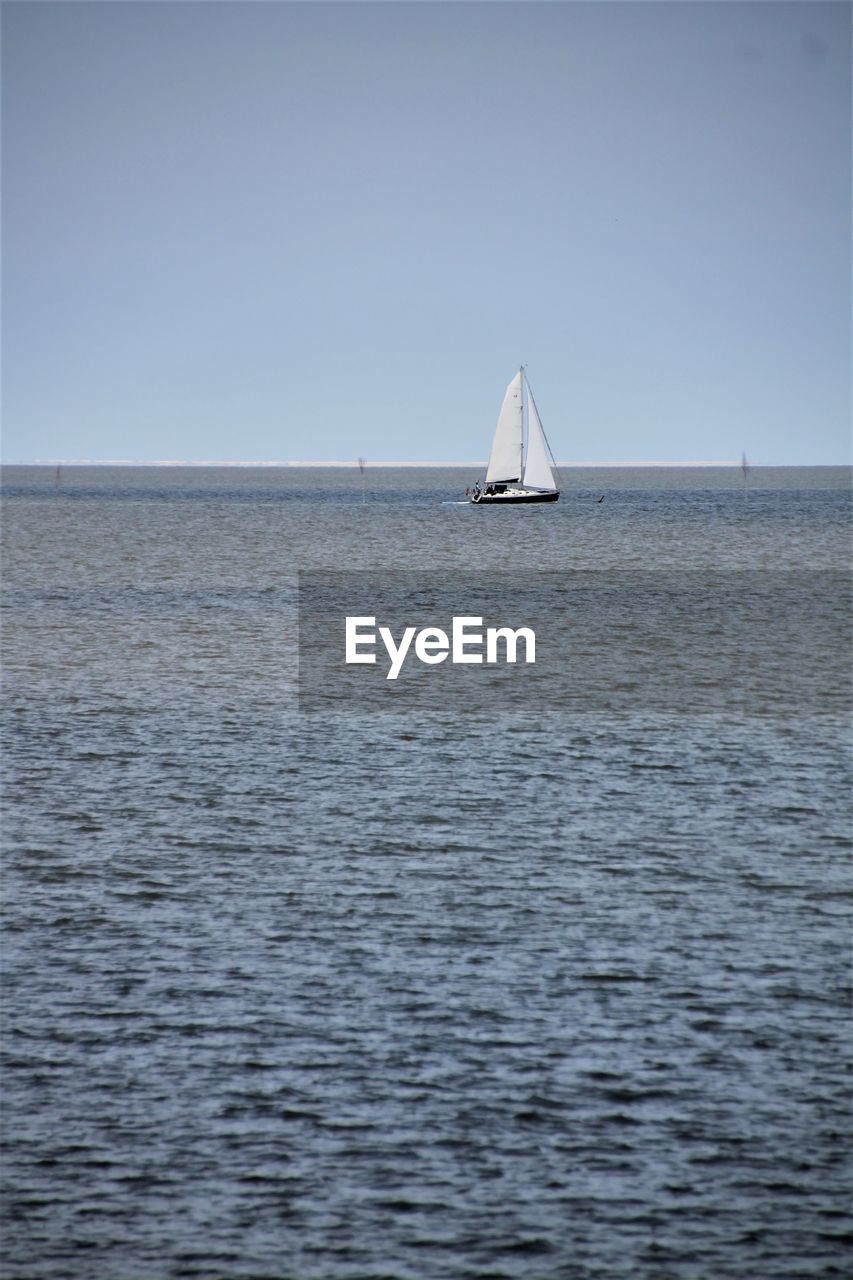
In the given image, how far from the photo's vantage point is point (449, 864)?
86.4 feet

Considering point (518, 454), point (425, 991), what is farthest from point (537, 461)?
point (425, 991)

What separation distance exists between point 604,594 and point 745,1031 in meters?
63.0

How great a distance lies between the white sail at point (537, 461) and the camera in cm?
15843

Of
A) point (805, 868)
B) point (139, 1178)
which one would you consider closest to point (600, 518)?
point (805, 868)

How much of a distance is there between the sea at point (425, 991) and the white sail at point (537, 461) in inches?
4636

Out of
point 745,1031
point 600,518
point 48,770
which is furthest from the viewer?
point 600,518

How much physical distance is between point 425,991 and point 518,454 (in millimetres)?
140936

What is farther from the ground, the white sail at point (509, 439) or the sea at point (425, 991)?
the white sail at point (509, 439)

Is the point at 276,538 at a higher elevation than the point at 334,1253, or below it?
higher

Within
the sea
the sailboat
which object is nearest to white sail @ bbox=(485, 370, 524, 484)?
the sailboat

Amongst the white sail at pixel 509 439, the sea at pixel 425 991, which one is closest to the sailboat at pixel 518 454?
the white sail at pixel 509 439

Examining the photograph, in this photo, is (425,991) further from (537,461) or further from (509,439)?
(537,461)

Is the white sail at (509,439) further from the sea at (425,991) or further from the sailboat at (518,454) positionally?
the sea at (425,991)

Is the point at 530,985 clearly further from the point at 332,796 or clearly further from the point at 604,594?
the point at 604,594
